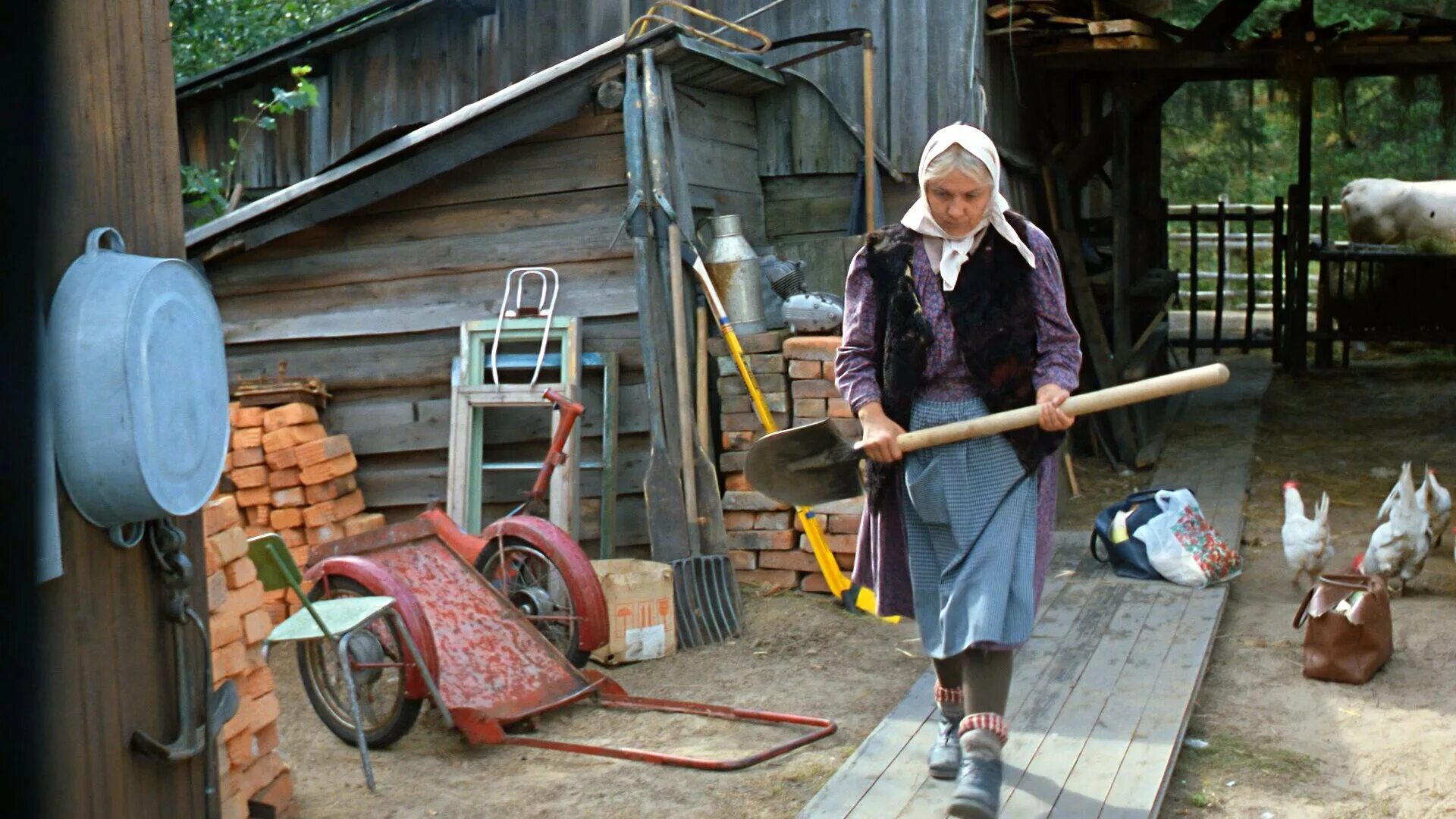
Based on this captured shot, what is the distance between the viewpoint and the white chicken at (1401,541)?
6.09m

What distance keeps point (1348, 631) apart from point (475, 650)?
3.30m

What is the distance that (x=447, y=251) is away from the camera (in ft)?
24.1

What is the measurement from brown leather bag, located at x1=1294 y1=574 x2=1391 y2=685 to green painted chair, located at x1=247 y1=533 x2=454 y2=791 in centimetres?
328

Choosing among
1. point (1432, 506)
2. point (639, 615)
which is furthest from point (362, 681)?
point (1432, 506)

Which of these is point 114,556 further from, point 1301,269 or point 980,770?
point 1301,269

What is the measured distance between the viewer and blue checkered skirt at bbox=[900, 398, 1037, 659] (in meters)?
3.40

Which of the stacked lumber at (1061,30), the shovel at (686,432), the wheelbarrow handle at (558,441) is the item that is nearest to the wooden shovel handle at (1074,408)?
the wheelbarrow handle at (558,441)

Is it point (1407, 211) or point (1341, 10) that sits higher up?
point (1341, 10)

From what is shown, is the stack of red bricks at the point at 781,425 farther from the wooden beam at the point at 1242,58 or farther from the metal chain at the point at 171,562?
the metal chain at the point at 171,562

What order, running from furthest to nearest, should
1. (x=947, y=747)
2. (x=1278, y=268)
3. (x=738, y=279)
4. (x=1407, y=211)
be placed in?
1. (x=1278, y=268)
2. (x=1407, y=211)
3. (x=738, y=279)
4. (x=947, y=747)

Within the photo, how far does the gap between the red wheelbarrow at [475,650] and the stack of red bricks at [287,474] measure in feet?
5.16

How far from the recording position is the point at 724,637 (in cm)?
621

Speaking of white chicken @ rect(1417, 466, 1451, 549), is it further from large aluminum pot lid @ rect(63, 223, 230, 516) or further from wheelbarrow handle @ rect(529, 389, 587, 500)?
large aluminum pot lid @ rect(63, 223, 230, 516)

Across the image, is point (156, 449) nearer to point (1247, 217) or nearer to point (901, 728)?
point (901, 728)
